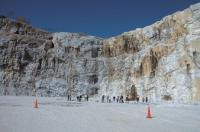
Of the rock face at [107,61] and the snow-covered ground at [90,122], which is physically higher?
the rock face at [107,61]

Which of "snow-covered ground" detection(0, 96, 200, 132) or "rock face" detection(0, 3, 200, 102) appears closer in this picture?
"snow-covered ground" detection(0, 96, 200, 132)

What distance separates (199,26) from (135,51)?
64.0 ft

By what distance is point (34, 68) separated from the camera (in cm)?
6450

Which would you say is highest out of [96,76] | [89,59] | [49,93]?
[89,59]

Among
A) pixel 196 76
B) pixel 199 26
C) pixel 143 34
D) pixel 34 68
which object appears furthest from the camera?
pixel 34 68

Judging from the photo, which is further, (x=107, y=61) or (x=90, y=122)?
(x=107, y=61)

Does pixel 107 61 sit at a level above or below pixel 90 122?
above

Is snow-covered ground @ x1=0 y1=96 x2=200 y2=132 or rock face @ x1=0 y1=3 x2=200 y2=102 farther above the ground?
rock face @ x1=0 y1=3 x2=200 y2=102

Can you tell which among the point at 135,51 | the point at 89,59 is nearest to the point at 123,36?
the point at 135,51

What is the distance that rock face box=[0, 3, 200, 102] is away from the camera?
4481 centimetres

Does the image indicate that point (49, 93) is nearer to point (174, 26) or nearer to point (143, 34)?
point (143, 34)

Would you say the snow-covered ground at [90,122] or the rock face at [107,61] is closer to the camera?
the snow-covered ground at [90,122]

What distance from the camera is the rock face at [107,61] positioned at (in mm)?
44812

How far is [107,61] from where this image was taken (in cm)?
6594
